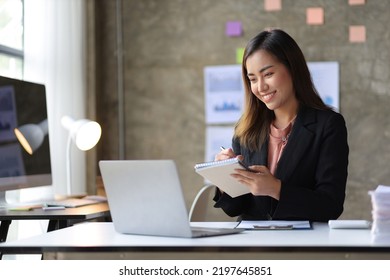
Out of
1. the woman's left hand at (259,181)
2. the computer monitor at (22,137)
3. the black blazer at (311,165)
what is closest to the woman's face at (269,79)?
the black blazer at (311,165)

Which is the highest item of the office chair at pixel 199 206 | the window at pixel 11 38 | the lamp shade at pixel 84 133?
the window at pixel 11 38

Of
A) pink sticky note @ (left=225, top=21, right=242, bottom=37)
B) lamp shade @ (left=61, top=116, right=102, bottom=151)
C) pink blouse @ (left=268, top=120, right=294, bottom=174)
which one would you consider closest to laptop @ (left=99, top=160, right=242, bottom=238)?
pink blouse @ (left=268, top=120, right=294, bottom=174)

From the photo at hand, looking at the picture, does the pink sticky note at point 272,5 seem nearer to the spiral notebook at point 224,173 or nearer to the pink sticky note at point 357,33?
the pink sticky note at point 357,33

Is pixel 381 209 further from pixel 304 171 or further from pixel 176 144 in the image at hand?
pixel 176 144

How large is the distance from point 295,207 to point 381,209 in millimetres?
476

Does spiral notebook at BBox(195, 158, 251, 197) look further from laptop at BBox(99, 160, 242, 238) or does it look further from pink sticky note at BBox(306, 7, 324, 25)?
pink sticky note at BBox(306, 7, 324, 25)

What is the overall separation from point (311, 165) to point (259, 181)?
438mm

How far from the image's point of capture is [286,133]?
2.75 metres

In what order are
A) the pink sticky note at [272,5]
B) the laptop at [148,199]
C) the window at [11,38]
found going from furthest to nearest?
the pink sticky note at [272,5], the window at [11,38], the laptop at [148,199]

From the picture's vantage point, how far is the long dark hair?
8.72ft

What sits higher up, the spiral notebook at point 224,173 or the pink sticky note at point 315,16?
the pink sticky note at point 315,16

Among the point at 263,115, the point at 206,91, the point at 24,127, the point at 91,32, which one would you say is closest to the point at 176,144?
the point at 206,91

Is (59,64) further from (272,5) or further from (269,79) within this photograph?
(269,79)

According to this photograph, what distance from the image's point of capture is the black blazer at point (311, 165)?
2510mm
